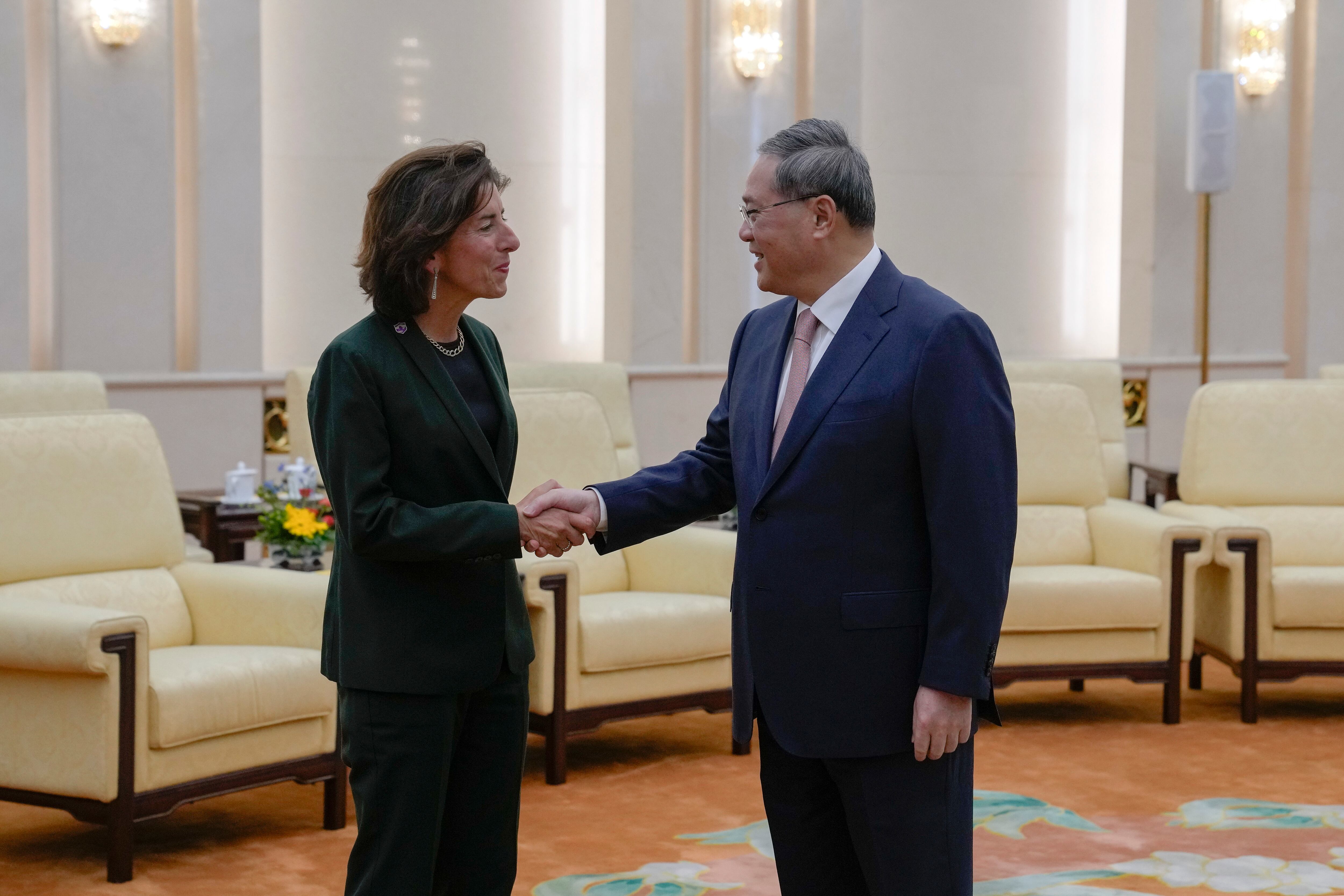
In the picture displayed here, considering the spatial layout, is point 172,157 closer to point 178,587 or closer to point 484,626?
point 178,587

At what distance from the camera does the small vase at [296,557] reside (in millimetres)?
4445

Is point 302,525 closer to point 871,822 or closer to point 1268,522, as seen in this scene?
point 871,822

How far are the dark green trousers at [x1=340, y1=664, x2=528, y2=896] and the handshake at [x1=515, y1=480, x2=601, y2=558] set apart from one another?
21 centimetres

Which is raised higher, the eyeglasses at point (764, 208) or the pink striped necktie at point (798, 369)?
the eyeglasses at point (764, 208)

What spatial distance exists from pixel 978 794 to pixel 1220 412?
2170 mm

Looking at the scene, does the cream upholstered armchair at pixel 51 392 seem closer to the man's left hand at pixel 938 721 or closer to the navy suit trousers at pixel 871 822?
the navy suit trousers at pixel 871 822

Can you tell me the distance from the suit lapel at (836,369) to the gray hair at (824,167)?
10 centimetres

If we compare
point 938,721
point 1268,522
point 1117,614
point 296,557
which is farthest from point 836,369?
point 1268,522

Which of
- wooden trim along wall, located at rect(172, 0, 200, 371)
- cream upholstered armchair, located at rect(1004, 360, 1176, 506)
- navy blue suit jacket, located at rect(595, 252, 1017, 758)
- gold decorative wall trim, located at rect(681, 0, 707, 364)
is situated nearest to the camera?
navy blue suit jacket, located at rect(595, 252, 1017, 758)

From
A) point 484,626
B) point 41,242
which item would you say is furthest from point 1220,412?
point 41,242

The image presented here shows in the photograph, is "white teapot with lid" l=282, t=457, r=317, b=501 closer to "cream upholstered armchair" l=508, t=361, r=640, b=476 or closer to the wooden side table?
the wooden side table

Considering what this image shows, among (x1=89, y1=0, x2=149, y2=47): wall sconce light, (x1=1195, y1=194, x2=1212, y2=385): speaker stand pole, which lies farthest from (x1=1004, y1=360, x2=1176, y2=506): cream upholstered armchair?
(x1=89, y1=0, x2=149, y2=47): wall sconce light

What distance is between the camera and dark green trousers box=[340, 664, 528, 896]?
2.16 metres

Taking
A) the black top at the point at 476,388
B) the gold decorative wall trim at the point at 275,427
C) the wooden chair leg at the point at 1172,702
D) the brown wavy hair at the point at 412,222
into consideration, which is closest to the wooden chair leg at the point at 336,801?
the black top at the point at 476,388
